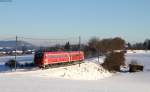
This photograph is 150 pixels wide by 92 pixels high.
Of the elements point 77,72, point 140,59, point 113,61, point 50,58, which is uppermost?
point 50,58

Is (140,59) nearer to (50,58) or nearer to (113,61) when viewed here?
(113,61)

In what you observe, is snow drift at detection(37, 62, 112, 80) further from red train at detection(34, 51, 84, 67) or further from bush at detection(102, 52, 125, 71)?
bush at detection(102, 52, 125, 71)

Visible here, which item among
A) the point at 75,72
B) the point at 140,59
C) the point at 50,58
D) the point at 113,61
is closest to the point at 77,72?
the point at 75,72

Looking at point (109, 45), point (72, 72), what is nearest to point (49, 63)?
point (72, 72)

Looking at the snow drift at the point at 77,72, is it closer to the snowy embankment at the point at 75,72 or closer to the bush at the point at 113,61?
the snowy embankment at the point at 75,72

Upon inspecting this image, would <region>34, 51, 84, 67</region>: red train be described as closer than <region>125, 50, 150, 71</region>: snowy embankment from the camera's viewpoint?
Yes

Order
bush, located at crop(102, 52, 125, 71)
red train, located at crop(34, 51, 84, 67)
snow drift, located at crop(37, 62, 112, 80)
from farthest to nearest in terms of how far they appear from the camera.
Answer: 1. bush, located at crop(102, 52, 125, 71)
2. red train, located at crop(34, 51, 84, 67)
3. snow drift, located at crop(37, 62, 112, 80)

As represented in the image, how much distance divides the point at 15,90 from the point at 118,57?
78.5m

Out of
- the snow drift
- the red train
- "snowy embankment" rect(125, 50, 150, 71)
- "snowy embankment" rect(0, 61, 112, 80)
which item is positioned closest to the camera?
"snowy embankment" rect(0, 61, 112, 80)

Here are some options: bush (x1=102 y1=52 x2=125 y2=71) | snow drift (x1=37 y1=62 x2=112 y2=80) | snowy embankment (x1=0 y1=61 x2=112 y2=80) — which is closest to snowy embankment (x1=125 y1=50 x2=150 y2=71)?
bush (x1=102 y1=52 x2=125 y2=71)

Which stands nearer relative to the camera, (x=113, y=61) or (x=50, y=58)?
(x=50, y=58)

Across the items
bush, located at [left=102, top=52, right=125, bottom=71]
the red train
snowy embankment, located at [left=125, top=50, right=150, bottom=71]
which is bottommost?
snowy embankment, located at [left=125, top=50, right=150, bottom=71]

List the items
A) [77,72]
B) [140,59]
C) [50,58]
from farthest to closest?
[140,59], [77,72], [50,58]

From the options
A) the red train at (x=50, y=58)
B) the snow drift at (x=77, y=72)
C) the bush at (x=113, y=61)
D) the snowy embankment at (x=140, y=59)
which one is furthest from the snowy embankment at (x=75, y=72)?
the snowy embankment at (x=140, y=59)
